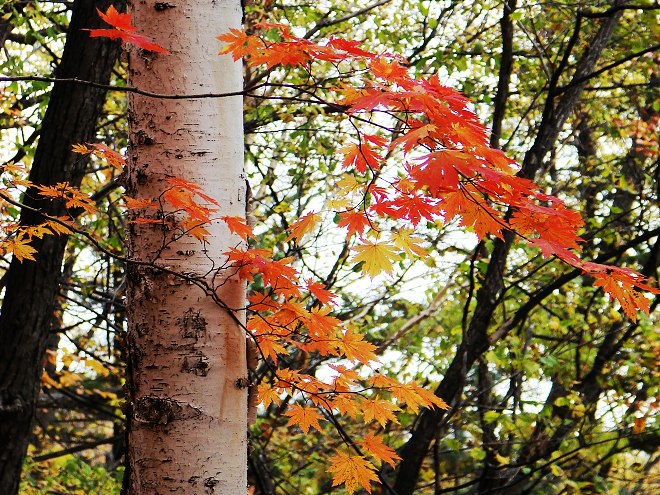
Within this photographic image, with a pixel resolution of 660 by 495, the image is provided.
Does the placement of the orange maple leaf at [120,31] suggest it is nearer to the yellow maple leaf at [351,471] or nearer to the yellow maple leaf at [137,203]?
the yellow maple leaf at [137,203]

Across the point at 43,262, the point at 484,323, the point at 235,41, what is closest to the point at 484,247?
the point at 484,323

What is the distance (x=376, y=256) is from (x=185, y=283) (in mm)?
660

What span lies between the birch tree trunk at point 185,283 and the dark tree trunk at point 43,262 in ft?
6.44

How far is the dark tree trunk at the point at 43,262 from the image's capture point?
3.47m

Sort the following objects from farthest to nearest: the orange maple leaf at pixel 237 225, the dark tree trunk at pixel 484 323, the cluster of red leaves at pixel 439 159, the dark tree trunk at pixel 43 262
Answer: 1. the dark tree trunk at pixel 484 323
2. the dark tree trunk at pixel 43 262
3. the orange maple leaf at pixel 237 225
4. the cluster of red leaves at pixel 439 159

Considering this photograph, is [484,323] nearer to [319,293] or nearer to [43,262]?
[319,293]

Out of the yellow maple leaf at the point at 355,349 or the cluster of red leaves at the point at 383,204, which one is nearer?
the cluster of red leaves at the point at 383,204

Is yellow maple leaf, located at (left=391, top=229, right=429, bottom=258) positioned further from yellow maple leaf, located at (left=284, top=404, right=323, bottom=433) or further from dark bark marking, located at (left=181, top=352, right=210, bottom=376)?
dark bark marking, located at (left=181, top=352, right=210, bottom=376)

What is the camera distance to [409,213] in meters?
1.83

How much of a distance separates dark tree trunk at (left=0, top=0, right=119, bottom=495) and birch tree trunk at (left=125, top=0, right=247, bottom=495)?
6.44 feet

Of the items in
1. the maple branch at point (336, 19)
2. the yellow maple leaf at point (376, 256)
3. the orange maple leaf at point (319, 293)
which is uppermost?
the maple branch at point (336, 19)

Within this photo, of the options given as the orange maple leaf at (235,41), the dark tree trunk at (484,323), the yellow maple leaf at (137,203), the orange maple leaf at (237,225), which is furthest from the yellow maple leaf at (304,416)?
the dark tree trunk at (484,323)

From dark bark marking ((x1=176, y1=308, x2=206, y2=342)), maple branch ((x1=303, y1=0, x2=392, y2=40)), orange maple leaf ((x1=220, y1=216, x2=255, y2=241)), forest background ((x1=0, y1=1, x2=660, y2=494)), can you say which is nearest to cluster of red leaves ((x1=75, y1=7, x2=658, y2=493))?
orange maple leaf ((x1=220, y1=216, x2=255, y2=241))

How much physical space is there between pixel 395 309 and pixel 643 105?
3343 mm
